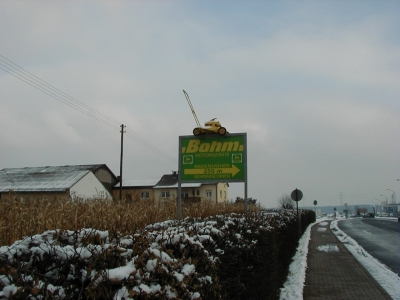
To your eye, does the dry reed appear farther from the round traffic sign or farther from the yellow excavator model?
the round traffic sign

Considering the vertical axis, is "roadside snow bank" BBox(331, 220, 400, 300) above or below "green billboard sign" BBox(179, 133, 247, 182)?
below

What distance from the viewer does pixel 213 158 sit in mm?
8375

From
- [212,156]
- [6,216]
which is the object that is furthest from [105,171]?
[6,216]

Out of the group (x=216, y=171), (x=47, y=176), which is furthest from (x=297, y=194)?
(x=47, y=176)

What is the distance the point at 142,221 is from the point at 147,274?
150 inches

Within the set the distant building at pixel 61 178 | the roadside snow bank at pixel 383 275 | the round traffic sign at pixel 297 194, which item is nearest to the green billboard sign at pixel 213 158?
the roadside snow bank at pixel 383 275

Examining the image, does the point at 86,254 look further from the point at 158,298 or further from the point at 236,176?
the point at 236,176

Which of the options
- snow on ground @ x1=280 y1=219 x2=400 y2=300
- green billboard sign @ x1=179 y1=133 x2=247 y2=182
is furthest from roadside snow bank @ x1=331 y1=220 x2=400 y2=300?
green billboard sign @ x1=179 y1=133 x2=247 y2=182

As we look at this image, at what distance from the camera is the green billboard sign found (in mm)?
8281

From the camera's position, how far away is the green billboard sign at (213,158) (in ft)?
Answer: 27.2

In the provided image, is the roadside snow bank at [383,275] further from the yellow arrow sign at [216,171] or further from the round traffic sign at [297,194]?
the round traffic sign at [297,194]

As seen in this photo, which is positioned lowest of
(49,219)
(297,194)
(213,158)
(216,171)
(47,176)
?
(49,219)

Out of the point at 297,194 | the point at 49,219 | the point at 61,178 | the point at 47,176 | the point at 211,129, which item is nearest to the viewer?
the point at 49,219

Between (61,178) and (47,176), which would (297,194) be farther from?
(47,176)
